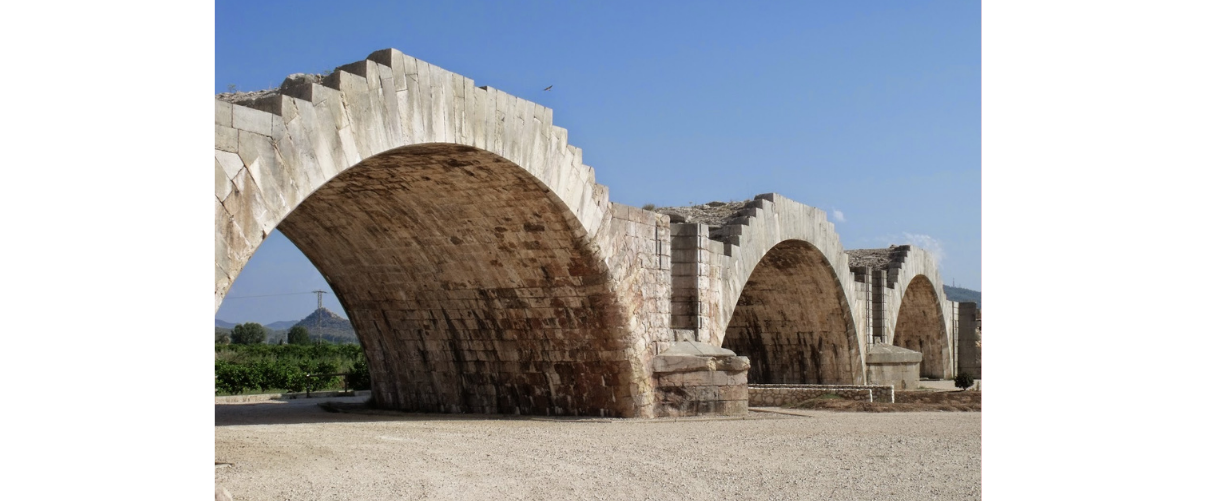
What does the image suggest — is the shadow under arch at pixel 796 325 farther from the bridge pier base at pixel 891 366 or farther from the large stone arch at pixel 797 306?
the bridge pier base at pixel 891 366

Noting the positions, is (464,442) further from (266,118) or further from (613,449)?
(266,118)

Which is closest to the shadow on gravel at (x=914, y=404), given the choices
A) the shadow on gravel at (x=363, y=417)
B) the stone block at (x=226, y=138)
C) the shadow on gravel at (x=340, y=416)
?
the shadow on gravel at (x=363, y=417)

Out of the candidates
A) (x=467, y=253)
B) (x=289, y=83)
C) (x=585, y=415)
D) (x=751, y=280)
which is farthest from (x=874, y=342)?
(x=289, y=83)

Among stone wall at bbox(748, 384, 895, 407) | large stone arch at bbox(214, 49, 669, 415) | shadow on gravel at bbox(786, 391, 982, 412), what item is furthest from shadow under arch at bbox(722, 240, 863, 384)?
large stone arch at bbox(214, 49, 669, 415)

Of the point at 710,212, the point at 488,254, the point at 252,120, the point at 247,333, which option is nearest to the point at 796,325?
the point at 710,212

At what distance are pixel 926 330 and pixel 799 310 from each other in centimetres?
1011

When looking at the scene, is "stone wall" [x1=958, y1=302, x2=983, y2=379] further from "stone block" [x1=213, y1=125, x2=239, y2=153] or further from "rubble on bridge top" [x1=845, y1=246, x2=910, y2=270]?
"stone block" [x1=213, y1=125, x2=239, y2=153]

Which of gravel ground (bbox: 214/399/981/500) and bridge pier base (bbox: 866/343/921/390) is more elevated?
gravel ground (bbox: 214/399/981/500)

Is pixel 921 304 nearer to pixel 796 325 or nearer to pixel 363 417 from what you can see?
pixel 796 325

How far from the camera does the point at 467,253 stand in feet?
37.5

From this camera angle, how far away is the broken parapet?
12117 mm

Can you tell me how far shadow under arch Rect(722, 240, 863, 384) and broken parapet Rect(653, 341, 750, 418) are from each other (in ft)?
21.2

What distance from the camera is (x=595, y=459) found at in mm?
8102

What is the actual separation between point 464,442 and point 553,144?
3.03 meters
